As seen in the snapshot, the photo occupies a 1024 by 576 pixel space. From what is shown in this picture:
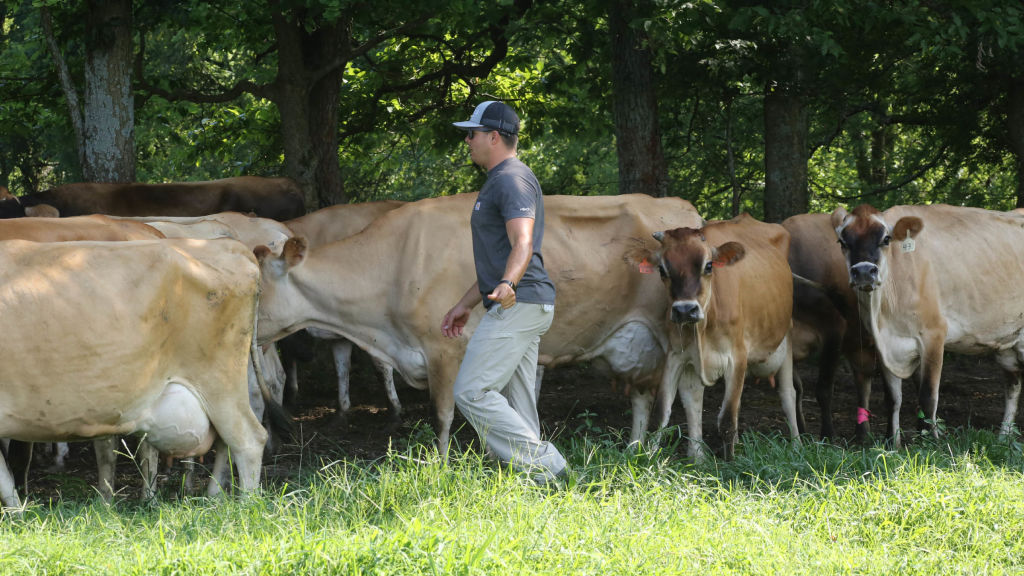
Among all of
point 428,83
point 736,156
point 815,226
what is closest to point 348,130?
point 428,83

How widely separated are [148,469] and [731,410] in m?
4.03

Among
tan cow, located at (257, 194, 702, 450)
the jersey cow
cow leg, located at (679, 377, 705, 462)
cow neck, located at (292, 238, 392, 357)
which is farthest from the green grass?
the jersey cow

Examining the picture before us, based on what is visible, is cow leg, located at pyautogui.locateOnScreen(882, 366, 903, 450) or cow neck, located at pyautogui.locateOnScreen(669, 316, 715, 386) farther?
cow leg, located at pyautogui.locateOnScreen(882, 366, 903, 450)

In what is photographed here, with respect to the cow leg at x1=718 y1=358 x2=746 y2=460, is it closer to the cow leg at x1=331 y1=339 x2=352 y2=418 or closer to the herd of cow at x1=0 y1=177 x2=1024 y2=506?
the herd of cow at x1=0 y1=177 x2=1024 y2=506

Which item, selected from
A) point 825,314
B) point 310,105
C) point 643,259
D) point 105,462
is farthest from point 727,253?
point 310,105

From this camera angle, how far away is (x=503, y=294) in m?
5.31

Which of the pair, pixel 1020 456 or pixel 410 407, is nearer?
pixel 1020 456

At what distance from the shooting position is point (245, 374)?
6.39m

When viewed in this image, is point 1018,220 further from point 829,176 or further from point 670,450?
point 829,176

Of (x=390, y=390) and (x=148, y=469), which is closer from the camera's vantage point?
(x=148, y=469)

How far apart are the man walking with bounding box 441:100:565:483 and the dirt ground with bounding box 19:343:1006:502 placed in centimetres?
151

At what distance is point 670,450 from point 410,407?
3.77 meters

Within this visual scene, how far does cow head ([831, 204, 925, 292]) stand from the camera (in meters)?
8.02

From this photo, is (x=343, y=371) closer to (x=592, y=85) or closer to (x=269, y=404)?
(x=269, y=404)
